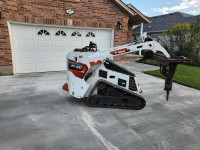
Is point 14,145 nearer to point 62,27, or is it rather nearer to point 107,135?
point 107,135

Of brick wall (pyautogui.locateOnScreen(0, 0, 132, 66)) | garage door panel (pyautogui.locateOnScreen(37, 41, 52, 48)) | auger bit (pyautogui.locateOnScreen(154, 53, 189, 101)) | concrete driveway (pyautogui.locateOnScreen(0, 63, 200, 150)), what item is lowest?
concrete driveway (pyautogui.locateOnScreen(0, 63, 200, 150))

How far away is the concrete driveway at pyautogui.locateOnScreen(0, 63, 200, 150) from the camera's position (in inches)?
99.0

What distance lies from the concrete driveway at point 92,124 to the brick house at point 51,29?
3.67 m

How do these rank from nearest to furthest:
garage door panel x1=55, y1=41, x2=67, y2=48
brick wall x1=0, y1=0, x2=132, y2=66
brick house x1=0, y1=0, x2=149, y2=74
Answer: brick wall x1=0, y1=0, x2=132, y2=66 < brick house x1=0, y1=0, x2=149, y2=74 < garage door panel x1=55, y1=41, x2=67, y2=48

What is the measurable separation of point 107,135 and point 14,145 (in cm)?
159

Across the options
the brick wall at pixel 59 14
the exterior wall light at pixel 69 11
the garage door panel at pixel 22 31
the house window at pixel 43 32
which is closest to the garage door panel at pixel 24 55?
the brick wall at pixel 59 14

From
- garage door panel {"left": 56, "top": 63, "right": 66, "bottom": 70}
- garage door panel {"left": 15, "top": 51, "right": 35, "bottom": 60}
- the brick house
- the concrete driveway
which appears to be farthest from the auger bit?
garage door panel {"left": 15, "top": 51, "right": 35, "bottom": 60}

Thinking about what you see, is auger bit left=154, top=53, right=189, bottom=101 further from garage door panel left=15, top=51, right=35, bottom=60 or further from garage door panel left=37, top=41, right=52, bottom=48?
garage door panel left=15, top=51, right=35, bottom=60

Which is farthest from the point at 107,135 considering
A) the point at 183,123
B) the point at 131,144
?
the point at 183,123

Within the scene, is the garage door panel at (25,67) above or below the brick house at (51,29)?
below

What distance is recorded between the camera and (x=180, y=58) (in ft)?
12.6

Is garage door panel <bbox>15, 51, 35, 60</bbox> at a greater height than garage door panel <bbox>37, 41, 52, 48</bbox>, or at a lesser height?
lesser

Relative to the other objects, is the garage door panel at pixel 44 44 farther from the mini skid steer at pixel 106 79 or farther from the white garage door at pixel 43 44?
the mini skid steer at pixel 106 79

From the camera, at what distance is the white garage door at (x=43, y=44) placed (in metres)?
7.82
